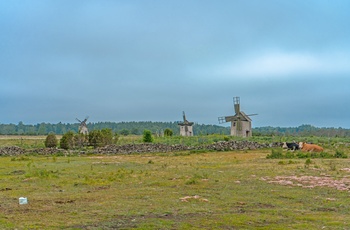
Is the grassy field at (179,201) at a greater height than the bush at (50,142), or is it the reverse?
the bush at (50,142)

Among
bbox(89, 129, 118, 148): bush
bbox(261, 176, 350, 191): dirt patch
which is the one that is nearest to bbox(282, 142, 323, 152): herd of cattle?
bbox(261, 176, 350, 191): dirt patch

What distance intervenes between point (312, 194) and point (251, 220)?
5333 millimetres

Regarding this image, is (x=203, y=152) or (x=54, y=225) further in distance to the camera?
(x=203, y=152)

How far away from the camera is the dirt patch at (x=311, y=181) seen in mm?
17312

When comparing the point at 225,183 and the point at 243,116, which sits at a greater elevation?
the point at 243,116

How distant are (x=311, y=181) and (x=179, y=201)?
7631 mm

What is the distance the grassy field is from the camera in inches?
424

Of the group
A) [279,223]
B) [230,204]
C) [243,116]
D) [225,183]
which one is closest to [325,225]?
[279,223]

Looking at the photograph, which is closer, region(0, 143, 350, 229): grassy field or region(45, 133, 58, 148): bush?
region(0, 143, 350, 229): grassy field

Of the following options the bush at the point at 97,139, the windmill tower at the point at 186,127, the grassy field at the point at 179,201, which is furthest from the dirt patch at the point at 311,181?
the windmill tower at the point at 186,127

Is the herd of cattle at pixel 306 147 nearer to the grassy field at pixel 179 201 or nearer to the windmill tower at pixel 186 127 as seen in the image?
the grassy field at pixel 179 201

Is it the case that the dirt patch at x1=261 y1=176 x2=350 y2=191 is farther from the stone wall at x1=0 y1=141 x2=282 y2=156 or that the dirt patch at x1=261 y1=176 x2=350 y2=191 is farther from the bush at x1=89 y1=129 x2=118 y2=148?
the bush at x1=89 y1=129 x2=118 y2=148

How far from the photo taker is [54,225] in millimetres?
10586

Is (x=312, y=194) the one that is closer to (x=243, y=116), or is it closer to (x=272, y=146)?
(x=272, y=146)
